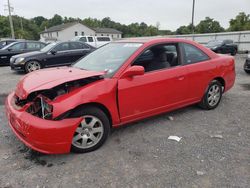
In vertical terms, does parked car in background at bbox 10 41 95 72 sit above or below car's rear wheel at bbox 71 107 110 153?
above

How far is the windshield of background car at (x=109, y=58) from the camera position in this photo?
3.68m

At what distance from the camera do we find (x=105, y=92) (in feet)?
10.6

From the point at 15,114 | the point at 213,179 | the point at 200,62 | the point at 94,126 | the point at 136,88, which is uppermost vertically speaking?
the point at 200,62

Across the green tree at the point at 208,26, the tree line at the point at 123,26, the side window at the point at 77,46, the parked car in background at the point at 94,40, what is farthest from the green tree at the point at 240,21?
the side window at the point at 77,46

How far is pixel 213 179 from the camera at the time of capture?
267cm

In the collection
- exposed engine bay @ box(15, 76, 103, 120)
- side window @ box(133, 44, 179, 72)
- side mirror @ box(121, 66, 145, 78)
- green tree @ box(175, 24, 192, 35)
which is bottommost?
exposed engine bay @ box(15, 76, 103, 120)

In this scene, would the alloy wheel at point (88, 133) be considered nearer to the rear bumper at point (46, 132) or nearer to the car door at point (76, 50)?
the rear bumper at point (46, 132)

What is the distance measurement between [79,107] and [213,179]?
Answer: 6.09ft

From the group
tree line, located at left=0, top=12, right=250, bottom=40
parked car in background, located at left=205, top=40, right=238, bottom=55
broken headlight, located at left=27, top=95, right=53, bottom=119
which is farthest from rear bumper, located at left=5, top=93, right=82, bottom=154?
tree line, located at left=0, top=12, right=250, bottom=40

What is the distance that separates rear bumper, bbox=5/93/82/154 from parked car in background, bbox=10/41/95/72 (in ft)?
24.6

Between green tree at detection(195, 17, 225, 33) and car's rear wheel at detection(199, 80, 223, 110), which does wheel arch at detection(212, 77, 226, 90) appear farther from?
green tree at detection(195, 17, 225, 33)

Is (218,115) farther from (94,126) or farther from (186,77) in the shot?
(94,126)

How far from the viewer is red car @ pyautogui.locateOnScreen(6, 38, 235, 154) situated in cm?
293

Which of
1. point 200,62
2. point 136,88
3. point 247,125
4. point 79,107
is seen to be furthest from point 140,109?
point 247,125
